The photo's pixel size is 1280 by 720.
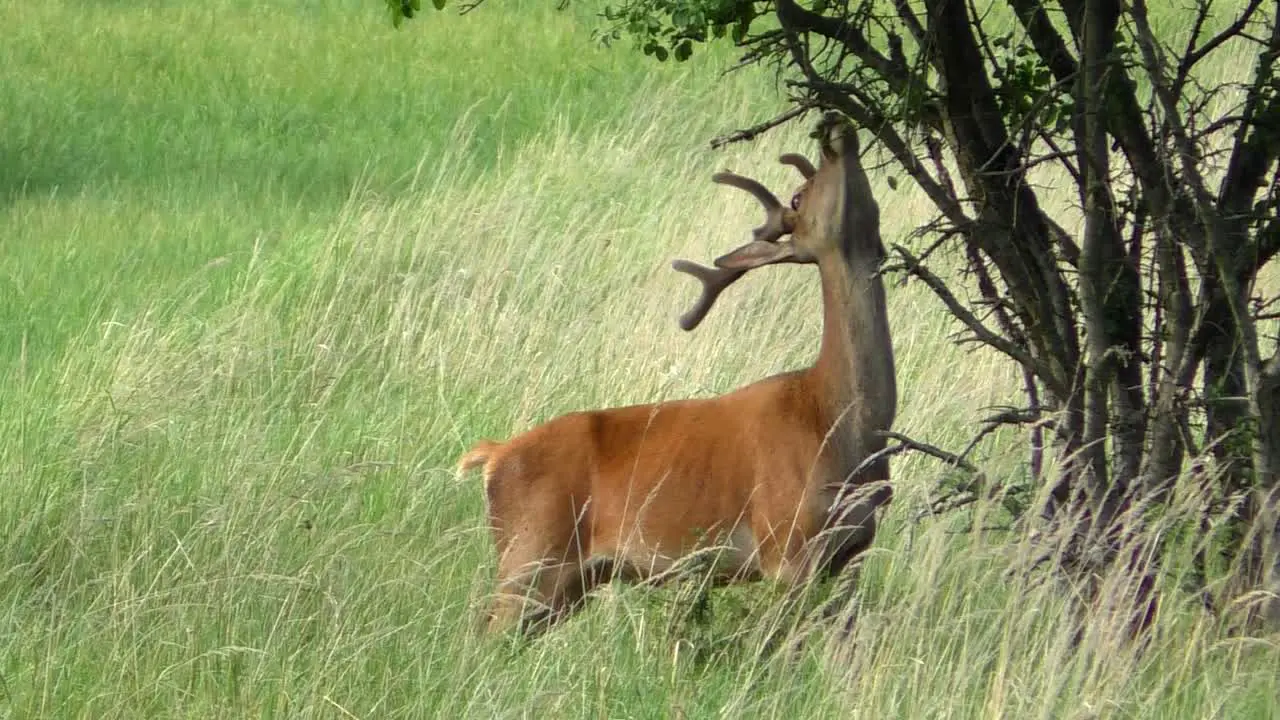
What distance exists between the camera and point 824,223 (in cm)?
425

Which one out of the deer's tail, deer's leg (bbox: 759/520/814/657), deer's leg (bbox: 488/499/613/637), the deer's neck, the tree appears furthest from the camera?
the deer's tail

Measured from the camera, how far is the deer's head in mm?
4199

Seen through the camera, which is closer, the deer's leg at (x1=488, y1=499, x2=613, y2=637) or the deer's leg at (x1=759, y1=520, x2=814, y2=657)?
the deer's leg at (x1=759, y1=520, x2=814, y2=657)

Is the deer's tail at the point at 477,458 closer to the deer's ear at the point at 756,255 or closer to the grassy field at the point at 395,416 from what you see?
the grassy field at the point at 395,416

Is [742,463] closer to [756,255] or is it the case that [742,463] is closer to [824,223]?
[756,255]

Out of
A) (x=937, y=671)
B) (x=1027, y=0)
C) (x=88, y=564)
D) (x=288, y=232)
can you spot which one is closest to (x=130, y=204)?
(x=288, y=232)

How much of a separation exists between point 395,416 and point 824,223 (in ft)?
8.00

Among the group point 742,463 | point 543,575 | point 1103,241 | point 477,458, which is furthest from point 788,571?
point 1103,241

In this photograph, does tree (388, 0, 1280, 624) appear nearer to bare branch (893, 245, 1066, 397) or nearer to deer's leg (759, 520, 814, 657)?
bare branch (893, 245, 1066, 397)

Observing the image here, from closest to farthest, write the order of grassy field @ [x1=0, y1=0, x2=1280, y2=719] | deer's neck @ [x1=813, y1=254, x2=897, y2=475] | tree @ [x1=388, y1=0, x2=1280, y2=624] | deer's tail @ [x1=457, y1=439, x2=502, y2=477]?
grassy field @ [x1=0, y1=0, x2=1280, y2=719] → tree @ [x1=388, y1=0, x2=1280, y2=624] → deer's neck @ [x1=813, y1=254, x2=897, y2=475] → deer's tail @ [x1=457, y1=439, x2=502, y2=477]

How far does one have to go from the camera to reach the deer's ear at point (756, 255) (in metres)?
4.27

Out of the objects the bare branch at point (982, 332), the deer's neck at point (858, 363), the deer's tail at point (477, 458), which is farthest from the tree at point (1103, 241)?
the deer's tail at point (477, 458)

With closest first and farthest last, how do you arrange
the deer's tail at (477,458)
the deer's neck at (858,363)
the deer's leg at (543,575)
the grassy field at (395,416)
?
the grassy field at (395,416)
the deer's neck at (858,363)
the deer's leg at (543,575)
the deer's tail at (477,458)

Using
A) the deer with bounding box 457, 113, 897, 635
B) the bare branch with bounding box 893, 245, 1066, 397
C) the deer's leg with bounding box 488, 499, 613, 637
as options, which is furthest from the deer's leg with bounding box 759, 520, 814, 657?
the bare branch with bounding box 893, 245, 1066, 397
